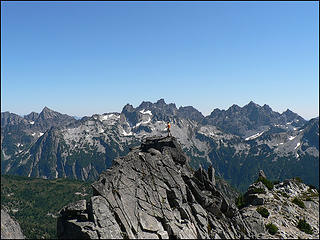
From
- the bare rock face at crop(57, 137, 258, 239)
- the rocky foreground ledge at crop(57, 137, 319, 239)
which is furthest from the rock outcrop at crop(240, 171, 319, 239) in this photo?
the bare rock face at crop(57, 137, 258, 239)

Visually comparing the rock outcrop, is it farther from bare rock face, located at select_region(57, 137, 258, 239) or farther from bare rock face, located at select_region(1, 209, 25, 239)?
bare rock face, located at select_region(1, 209, 25, 239)

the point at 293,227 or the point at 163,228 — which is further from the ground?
the point at 163,228

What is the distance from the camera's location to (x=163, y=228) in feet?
131

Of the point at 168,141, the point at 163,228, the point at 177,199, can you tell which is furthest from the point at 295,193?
the point at 163,228

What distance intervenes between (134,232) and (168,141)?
2835cm

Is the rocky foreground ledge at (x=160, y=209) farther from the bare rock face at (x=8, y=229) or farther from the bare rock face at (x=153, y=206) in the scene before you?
the bare rock face at (x=8, y=229)

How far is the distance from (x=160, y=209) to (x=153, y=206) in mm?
1246

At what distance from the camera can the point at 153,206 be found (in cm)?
4256

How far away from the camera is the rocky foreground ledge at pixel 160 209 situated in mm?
36250

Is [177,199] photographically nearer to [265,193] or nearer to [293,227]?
[293,227]

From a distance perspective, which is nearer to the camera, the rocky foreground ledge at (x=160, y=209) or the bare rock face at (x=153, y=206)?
the bare rock face at (x=153, y=206)

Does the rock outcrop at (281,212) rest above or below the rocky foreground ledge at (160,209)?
below

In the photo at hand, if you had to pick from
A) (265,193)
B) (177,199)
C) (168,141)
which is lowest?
(265,193)

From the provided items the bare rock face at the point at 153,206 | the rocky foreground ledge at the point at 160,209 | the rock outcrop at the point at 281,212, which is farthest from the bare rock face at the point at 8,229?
the rock outcrop at the point at 281,212
